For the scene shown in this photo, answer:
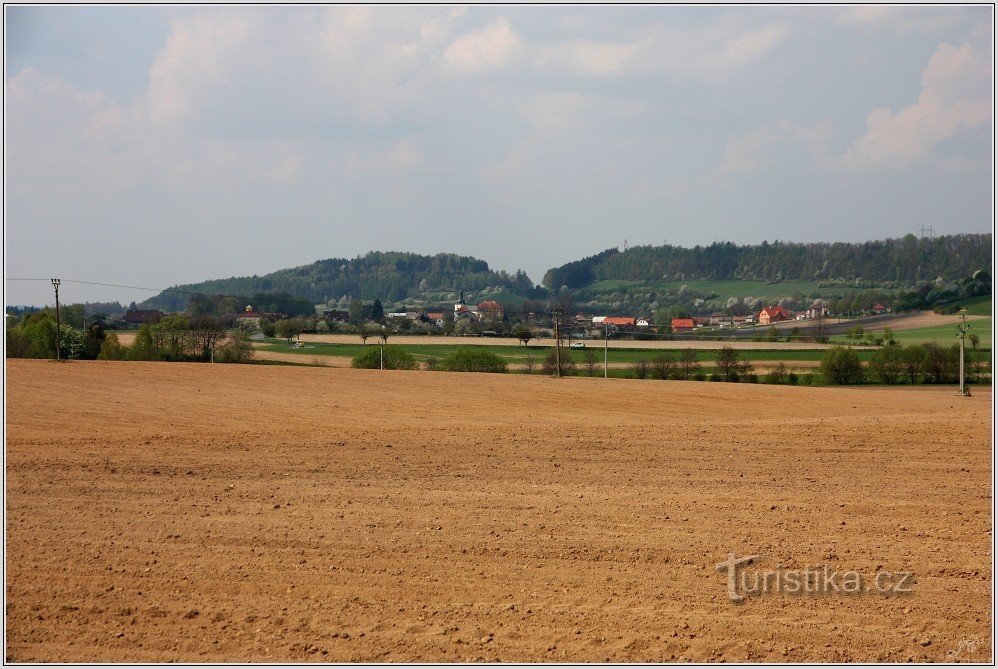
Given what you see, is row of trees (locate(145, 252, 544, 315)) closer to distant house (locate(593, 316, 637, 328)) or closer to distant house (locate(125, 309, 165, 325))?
distant house (locate(125, 309, 165, 325))

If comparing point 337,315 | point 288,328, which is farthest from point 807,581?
point 337,315

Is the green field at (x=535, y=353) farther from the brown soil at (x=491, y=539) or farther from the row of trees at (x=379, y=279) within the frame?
the brown soil at (x=491, y=539)

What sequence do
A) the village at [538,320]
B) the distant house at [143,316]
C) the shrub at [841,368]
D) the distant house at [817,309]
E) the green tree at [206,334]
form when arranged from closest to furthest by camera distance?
the shrub at [841,368], the green tree at [206,334], the distant house at [143,316], the village at [538,320], the distant house at [817,309]

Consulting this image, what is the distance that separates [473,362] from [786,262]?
172 ft

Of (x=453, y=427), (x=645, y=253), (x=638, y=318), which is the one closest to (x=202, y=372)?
(x=453, y=427)

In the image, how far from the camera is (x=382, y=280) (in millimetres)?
93125

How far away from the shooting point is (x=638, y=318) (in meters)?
72.2

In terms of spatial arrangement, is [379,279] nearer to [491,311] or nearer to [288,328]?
[491,311]

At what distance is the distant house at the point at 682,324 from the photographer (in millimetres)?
67625

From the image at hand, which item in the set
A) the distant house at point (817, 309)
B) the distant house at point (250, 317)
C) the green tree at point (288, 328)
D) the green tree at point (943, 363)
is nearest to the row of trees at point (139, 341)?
the distant house at point (250, 317)

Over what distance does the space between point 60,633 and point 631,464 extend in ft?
23.7

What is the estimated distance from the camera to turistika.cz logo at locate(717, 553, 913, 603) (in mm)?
7508

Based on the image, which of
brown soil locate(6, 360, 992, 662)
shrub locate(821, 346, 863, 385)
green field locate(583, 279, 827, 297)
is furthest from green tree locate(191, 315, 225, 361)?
green field locate(583, 279, 827, 297)

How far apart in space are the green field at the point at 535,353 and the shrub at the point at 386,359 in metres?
1.07
